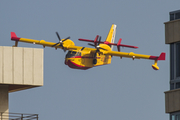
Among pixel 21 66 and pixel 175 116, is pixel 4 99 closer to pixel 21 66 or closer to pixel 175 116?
pixel 21 66

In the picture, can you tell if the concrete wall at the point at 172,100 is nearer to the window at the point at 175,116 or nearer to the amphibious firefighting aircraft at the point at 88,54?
the window at the point at 175,116

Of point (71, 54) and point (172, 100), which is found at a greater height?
point (71, 54)

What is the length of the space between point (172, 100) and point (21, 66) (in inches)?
330

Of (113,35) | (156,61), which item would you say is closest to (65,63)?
(156,61)

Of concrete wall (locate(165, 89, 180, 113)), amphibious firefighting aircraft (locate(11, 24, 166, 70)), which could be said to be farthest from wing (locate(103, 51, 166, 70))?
concrete wall (locate(165, 89, 180, 113))

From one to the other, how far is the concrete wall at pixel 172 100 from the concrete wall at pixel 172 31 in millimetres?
2910

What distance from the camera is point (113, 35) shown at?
8006cm

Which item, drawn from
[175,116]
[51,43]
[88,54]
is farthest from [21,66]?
[51,43]

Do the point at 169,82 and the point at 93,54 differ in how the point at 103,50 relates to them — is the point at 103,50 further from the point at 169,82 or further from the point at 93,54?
the point at 169,82

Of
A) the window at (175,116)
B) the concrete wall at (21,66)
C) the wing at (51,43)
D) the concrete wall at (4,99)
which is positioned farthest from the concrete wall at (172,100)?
the wing at (51,43)

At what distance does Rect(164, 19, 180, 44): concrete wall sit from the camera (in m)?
24.0

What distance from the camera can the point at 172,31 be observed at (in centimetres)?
2442

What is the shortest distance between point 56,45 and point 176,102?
44.4m

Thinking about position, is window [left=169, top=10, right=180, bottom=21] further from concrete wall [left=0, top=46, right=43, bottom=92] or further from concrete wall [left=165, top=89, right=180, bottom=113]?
concrete wall [left=0, top=46, right=43, bottom=92]
